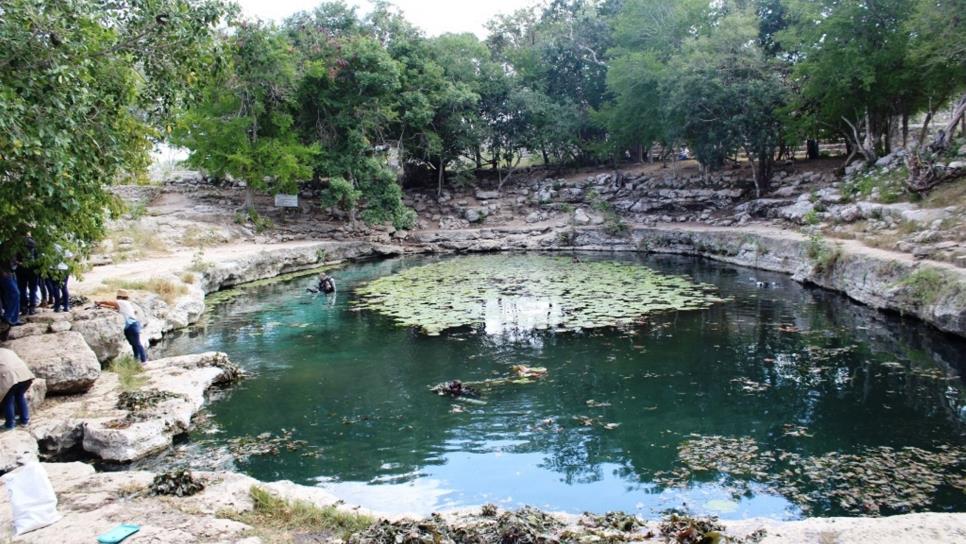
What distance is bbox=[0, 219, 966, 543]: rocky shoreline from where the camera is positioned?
16.5 ft

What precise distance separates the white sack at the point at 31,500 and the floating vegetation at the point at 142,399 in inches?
130

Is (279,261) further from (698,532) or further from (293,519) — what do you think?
(698,532)

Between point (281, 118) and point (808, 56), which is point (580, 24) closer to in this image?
point (808, 56)

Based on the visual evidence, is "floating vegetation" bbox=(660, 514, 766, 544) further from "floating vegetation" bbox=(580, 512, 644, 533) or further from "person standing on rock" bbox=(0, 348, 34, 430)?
"person standing on rock" bbox=(0, 348, 34, 430)

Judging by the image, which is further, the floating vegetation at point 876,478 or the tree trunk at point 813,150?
the tree trunk at point 813,150

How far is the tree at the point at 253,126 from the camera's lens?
27.1 meters

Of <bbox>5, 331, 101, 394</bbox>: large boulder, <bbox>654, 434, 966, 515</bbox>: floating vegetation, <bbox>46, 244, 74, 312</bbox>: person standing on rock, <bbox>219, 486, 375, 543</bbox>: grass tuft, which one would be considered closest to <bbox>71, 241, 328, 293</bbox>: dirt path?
<bbox>46, 244, 74, 312</bbox>: person standing on rock

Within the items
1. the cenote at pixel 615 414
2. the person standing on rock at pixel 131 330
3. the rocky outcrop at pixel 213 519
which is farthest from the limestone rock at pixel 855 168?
the person standing on rock at pixel 131 330

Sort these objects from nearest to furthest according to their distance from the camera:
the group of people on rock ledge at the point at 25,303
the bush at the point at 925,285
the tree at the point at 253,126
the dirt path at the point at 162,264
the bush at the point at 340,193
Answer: the group of people on rock ledge at the point at 25,303
the bush at the point at 925,285
the dirt path at the point at 162,264
the tree at the point at 253,126
the bush at the point at 340,193

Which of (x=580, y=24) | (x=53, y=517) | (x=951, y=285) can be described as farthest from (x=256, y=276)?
(x=580, y=24)

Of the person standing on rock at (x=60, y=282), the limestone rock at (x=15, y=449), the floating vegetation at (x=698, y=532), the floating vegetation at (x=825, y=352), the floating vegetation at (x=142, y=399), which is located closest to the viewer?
the floating vegetation at (x=698, y=532)

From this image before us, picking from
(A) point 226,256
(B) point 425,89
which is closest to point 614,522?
(A) point 226,256

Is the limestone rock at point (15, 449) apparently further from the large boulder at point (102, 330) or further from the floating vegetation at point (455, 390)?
the floating vegetation at point (455, 390)

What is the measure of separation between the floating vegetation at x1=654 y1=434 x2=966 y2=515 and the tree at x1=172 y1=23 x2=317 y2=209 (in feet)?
79.5
